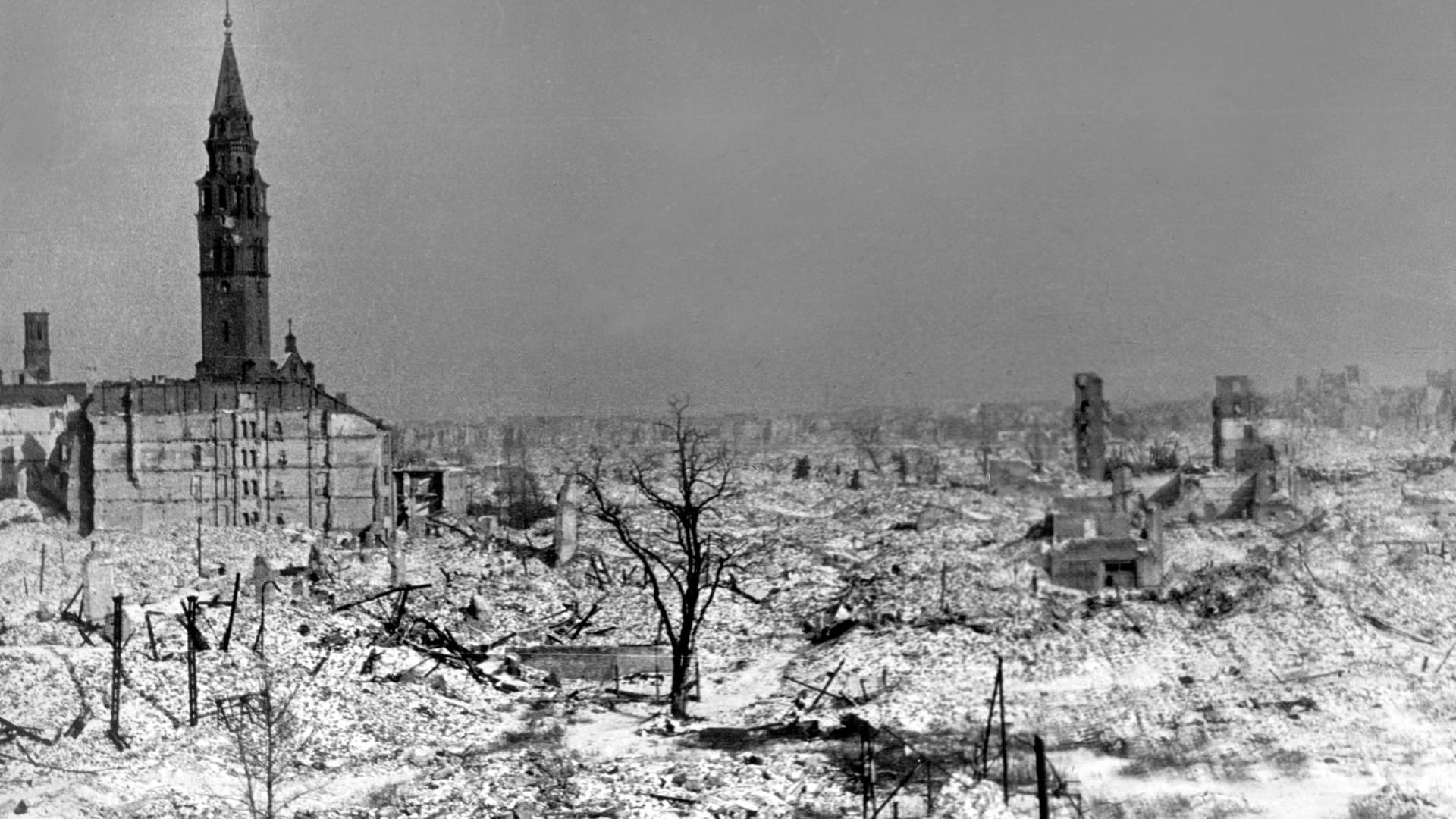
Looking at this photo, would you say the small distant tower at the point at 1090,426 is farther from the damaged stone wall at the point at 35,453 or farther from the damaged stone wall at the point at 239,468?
the damaged stone wall at the point at 35,453

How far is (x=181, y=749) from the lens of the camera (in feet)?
56.4

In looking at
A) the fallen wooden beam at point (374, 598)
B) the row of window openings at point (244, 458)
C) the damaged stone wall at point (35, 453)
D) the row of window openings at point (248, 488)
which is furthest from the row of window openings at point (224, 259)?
the fallen wooden beam at point (374, 598)

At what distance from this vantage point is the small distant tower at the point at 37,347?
62.4 m

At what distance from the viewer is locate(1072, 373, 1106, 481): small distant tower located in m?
36.1

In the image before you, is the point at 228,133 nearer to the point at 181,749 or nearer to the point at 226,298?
the point at 226,298

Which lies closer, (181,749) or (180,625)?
(181,749)

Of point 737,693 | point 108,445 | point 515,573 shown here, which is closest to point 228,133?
point 108,445

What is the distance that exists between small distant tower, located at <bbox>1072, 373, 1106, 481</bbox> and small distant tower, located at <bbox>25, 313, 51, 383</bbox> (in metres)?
43.1

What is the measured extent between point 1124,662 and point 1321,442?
110ft

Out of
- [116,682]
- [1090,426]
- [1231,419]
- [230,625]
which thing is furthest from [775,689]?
[1231,419]

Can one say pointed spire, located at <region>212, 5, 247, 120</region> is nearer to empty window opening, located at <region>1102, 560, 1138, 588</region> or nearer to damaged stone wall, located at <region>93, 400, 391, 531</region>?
damaged stone wall, located at <region>93, 400, 391, 531</region>

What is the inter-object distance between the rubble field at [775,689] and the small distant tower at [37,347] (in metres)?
31.4

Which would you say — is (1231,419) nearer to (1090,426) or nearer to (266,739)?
(1090,426)

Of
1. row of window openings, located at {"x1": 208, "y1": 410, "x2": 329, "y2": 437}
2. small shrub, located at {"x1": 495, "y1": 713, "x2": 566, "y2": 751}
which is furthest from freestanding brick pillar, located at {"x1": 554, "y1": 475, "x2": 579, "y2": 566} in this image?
row of window openings, located at {"x1": 208, "y1": 410, "x2": 329, "y2": 437}
